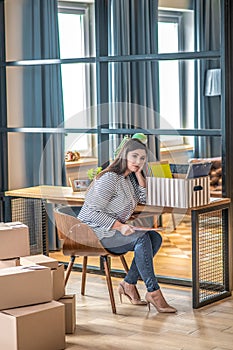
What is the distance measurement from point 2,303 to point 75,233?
3.16ft

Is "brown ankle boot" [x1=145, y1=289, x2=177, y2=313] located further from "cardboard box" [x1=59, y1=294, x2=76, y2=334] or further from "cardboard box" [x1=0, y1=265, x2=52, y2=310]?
"cardboard box" [x1=0, y1=265, x2=52, y2=310]

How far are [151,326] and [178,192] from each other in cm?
87

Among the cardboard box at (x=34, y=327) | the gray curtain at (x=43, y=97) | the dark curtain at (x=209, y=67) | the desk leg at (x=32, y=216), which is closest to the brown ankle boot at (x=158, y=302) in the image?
the cardboard box at (x=34, y=327)

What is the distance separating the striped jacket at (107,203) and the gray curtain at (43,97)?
1670 millimetres

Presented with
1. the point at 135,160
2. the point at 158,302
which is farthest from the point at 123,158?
the point at 158,302

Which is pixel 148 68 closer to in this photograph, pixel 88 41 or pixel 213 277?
pixel 88 41

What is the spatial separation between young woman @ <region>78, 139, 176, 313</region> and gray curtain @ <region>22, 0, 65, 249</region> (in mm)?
1690

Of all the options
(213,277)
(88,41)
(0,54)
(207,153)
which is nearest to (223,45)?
(213,277)

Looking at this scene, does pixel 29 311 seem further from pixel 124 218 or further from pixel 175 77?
pixel 175 77

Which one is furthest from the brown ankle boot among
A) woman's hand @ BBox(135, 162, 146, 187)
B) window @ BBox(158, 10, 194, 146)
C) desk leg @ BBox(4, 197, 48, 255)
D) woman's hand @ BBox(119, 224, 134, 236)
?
window @ BBox(158, 10, 194, 146)

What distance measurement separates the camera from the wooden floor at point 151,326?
4082 mm

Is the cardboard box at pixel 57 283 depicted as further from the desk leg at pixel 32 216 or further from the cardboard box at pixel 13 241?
the desk leg at pixel 32 216

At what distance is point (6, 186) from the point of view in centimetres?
619

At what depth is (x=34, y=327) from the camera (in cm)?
388
